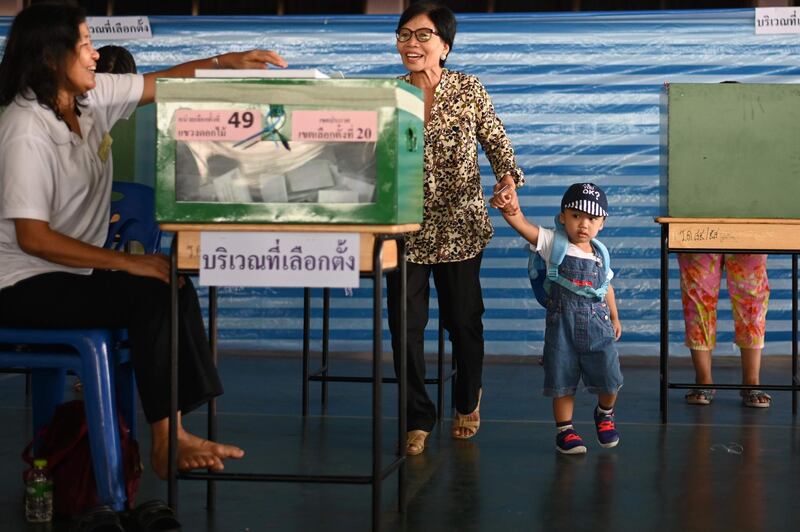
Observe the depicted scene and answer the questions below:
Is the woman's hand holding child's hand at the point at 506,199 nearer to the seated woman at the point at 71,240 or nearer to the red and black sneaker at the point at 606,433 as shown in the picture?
the red and black sneaker at the point at 606,433

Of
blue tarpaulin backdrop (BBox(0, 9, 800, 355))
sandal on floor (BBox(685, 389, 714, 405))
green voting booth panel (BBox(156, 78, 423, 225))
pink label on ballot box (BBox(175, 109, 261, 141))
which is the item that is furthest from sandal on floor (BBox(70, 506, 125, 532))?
blue tarpaulin backdrop (BBox(0, 9, 800, 355))

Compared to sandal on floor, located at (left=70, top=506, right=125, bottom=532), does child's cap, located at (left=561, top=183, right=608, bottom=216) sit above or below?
above

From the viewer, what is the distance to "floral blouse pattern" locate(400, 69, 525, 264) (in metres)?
4.36

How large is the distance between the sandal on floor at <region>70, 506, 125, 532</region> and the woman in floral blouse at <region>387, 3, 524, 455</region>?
1438 mm

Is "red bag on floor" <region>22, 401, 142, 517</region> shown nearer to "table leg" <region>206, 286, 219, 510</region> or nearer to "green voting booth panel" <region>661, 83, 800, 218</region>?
"table leg" <region>206, 286, 219, 510</region>

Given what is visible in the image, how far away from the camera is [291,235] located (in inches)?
118

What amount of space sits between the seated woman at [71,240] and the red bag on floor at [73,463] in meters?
0.16

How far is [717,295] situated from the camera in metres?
5.44

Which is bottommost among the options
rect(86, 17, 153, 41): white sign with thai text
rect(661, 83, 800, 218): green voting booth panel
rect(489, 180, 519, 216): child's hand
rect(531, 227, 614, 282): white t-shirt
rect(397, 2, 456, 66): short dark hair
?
rect(531, 227, 614, 282): white t-shirt

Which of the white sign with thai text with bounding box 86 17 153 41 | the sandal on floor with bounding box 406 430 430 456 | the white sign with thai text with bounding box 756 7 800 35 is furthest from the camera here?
the white sign with thai text with bounding box 86 17 153 41

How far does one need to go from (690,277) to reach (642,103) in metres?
1.72

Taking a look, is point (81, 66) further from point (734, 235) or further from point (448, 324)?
point (734, 235)

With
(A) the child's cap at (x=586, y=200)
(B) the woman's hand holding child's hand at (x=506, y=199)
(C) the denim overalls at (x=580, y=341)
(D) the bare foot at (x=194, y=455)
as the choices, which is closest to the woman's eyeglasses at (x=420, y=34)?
(B) the woman's hand holding child's hand at (x=506, y=199)

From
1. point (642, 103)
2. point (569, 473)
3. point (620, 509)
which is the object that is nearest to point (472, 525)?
point (620, 509)
